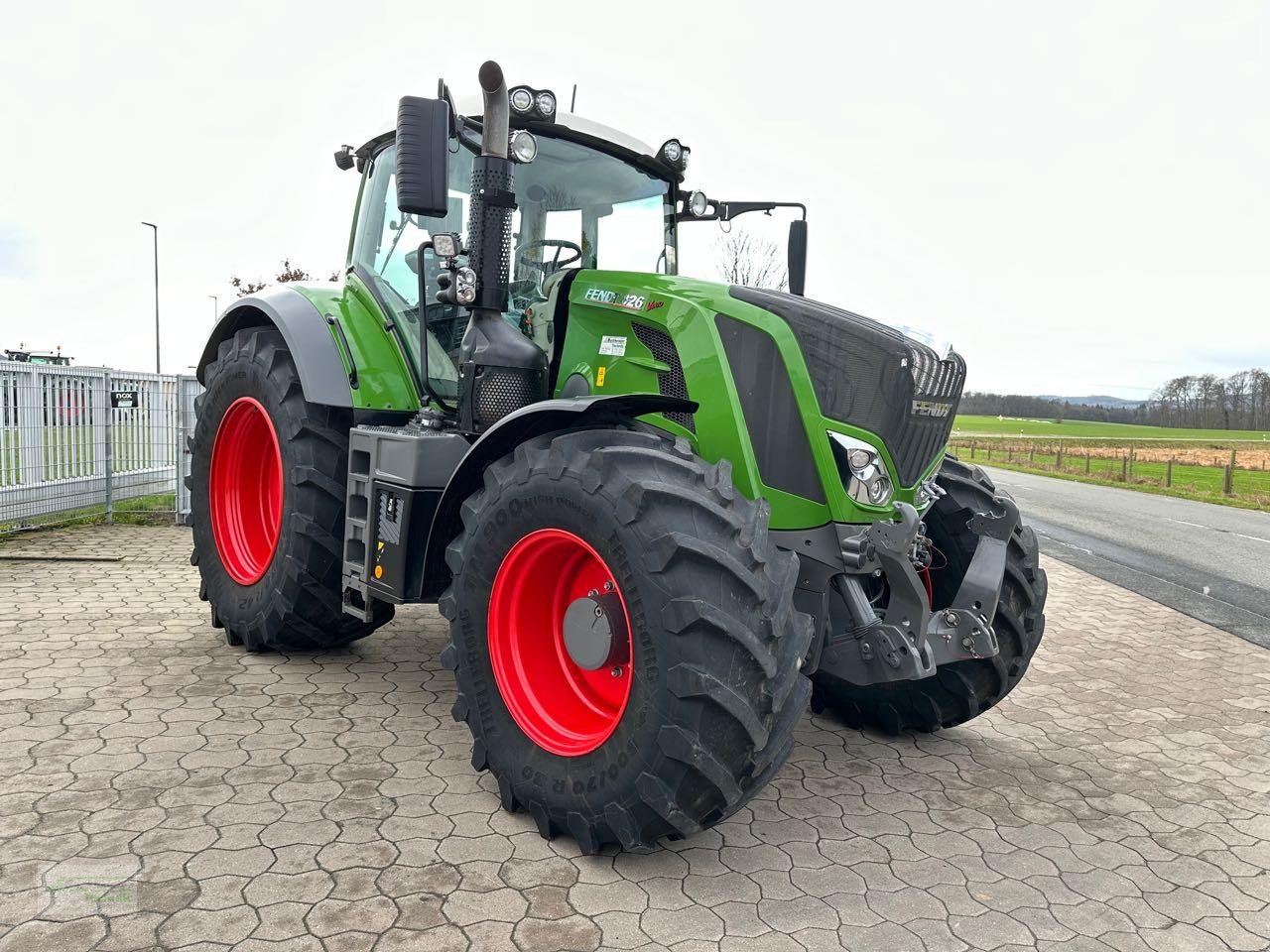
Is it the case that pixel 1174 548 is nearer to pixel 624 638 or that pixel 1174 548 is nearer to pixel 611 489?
pixel 624 638

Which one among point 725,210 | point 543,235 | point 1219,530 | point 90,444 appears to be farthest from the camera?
point 1219,530

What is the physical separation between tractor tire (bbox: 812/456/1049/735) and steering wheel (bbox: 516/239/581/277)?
1.97 meters

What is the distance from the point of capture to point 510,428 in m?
3.41

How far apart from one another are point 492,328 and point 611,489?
1.31 m

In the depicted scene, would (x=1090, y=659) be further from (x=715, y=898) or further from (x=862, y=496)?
(x=715, y=898)

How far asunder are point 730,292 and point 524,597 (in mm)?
1362

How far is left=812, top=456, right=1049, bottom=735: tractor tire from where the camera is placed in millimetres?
4051

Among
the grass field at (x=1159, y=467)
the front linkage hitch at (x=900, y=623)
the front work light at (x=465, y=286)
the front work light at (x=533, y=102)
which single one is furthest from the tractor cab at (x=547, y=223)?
the grass field at (x=1159, y=467)

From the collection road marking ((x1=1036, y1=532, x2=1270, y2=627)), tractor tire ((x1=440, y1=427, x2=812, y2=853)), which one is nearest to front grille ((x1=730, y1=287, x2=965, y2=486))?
tractor tire ((x1=440, y1=427, x2=812, y2=853))

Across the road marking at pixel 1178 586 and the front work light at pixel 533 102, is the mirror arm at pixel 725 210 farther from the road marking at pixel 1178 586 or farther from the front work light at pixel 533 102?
the road marking at pixel 1178 586

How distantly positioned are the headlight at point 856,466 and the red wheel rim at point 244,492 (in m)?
3.46

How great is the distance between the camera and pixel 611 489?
9.66 ft

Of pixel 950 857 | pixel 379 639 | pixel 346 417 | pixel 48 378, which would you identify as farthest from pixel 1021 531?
pixel 48 378

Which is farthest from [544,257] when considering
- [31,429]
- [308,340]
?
[31,429]
